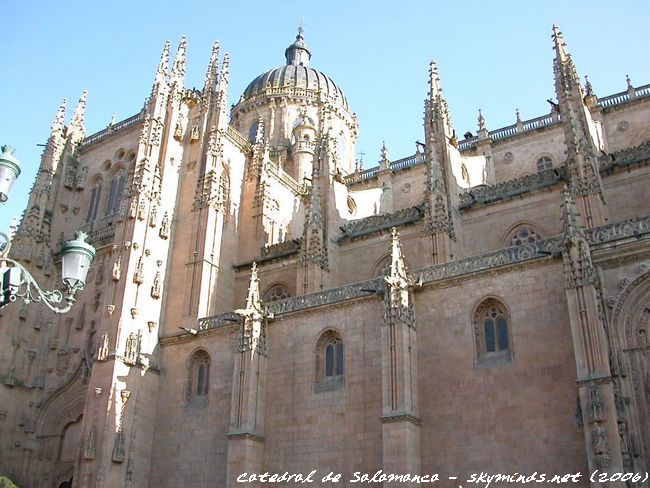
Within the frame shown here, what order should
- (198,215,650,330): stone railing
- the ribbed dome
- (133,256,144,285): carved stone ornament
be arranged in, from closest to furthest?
1. (198,215,650,330): stone railing
2. (133,256,144,285): carved stone ornament
3. the ribbed dome

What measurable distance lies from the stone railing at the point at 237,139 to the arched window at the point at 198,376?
1129 cm

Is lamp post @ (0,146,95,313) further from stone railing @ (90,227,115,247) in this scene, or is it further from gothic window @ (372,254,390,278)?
stone railing @ (90,227,115,247)

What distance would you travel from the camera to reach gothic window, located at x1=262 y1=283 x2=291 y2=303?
29297 mm

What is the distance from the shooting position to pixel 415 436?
18.5 meters

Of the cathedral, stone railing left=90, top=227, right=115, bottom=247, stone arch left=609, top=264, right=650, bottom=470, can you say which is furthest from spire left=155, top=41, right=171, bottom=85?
stone arch left=609, top=264, right=650, bottom=470

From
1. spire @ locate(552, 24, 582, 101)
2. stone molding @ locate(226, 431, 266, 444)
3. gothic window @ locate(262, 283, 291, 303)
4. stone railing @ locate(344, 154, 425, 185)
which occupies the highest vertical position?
stone railing @ locate(344, 154, 425, 185)

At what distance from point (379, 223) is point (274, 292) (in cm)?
558

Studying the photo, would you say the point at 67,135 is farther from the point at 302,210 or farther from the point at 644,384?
the point at 644,384

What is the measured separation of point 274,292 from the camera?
29.5 meters

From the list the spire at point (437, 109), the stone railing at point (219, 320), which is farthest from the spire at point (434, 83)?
the stone railing at point (219, 320)

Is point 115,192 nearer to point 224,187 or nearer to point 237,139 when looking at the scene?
point 224,187

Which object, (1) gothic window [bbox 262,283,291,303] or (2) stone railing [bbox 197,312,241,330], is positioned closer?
(2) stone railing [bbox 197,312,241,330]

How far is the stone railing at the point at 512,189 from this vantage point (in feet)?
83.8

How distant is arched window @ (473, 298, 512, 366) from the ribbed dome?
3110cm
